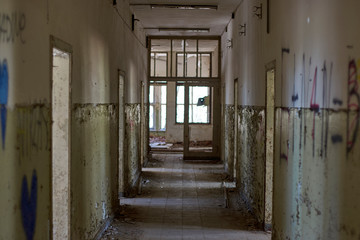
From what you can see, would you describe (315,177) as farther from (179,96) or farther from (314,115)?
(179,96)

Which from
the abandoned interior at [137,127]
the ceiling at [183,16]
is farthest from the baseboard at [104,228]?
the ceiling at [183,16]

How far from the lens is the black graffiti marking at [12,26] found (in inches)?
103

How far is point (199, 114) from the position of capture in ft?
59.8

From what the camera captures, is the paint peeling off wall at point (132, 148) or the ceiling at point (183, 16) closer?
the paint peeling off wall at point (132, 148)

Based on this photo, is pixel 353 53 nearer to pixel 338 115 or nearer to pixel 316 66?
pixel 338 115

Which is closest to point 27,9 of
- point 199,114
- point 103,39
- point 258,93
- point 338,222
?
point 338,222

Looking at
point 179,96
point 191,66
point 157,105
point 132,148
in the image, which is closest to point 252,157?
point 132,148

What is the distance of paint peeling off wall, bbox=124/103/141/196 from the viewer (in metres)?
8.55

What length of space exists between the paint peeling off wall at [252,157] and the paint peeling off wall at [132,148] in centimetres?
214

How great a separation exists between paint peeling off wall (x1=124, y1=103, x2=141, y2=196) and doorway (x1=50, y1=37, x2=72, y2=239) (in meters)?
4.01

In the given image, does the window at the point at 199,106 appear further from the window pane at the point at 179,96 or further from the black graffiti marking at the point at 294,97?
the black graffiti marking at the point at 294,97

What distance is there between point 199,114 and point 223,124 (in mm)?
5150

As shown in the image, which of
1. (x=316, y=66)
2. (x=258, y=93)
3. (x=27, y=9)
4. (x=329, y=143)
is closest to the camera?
(x=27, y=9)

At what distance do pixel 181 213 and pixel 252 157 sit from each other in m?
1.45
